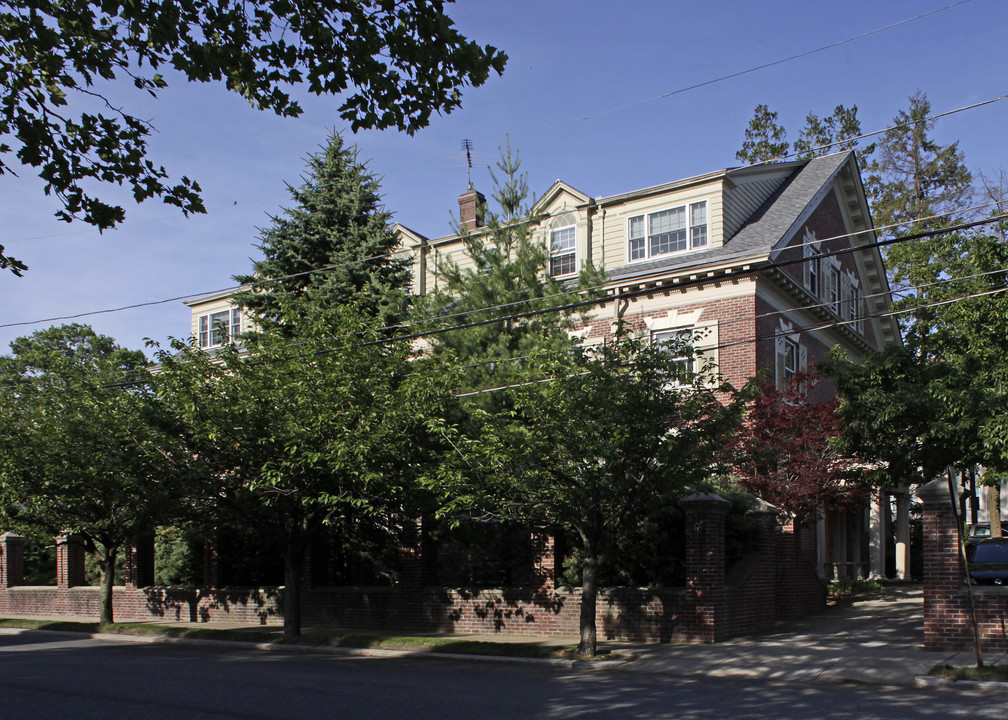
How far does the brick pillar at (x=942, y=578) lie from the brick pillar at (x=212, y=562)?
17.8 meters

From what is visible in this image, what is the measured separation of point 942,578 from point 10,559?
28.6m

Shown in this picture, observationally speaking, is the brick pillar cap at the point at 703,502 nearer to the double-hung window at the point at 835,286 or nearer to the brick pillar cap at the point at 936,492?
the brick pillar cap at the point at 936,492

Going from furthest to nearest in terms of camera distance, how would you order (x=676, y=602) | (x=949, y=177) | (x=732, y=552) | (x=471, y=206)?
1. (x=949, y=177)
2. (x=471, y=206)
3. (x=732, y=552)
4. (x=676, y=602)

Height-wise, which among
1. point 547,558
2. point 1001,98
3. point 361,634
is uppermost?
point 1001,98

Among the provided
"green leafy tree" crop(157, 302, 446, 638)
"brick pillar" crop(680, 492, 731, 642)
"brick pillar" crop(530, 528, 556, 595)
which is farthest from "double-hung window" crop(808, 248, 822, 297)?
"green leafy tree" crop(157, 302, 446, 638)

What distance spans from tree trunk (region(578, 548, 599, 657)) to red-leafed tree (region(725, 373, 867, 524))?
6.22 m

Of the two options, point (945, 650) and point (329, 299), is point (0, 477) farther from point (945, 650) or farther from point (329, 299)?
point (945, 650)

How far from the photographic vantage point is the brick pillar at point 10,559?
31277 millimetres

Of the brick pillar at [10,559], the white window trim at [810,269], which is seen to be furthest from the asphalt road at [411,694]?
the white window trim at [810,269]

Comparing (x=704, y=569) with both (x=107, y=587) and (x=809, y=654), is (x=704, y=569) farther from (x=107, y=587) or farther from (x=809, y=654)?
(x=107, y=587)

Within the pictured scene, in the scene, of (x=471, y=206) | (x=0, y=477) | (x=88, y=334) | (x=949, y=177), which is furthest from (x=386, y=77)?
(x=88, y=334)

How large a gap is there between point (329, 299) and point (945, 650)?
733 inches

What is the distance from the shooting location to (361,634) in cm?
2052

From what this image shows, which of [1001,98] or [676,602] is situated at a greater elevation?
[1001,98]
